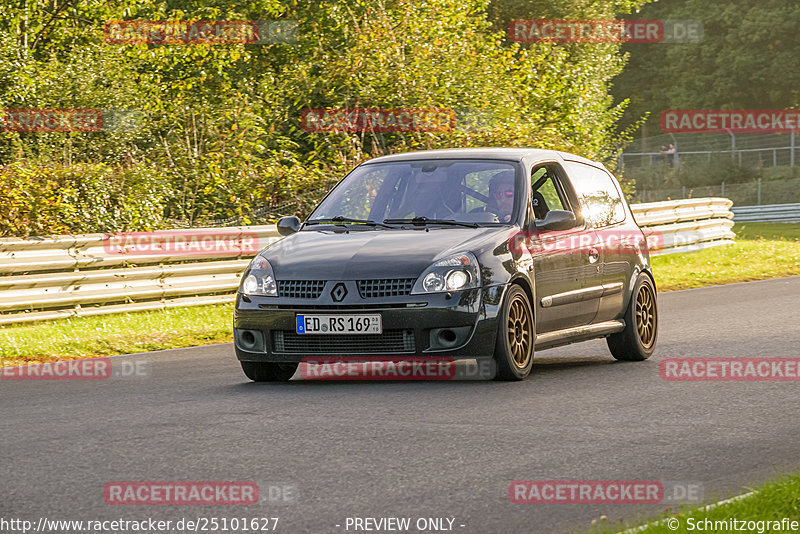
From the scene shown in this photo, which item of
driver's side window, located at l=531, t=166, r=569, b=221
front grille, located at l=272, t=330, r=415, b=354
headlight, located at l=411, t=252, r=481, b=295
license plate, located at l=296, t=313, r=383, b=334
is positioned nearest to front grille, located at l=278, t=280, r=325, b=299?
license plate, located at l=296, t=313, r=383, b=334

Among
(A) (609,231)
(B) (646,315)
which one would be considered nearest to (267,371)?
(A) (609,231)

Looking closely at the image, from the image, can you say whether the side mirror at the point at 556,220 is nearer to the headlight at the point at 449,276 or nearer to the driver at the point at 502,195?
the driver at the point at 502,195

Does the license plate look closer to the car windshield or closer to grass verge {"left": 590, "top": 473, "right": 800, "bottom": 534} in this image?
the car windshield

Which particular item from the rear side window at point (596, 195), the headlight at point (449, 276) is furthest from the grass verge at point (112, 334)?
the headlight at point (449, 276)

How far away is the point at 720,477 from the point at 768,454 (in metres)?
0.72

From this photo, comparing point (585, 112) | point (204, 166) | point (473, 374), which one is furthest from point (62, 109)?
point (473, 374)

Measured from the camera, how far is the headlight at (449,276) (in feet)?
29.3

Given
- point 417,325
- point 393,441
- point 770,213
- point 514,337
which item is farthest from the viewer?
point 770,213

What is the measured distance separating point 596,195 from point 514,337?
86.7 inches

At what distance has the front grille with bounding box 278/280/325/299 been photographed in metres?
9.03

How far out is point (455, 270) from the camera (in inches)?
353

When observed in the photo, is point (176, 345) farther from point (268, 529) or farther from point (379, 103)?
point (379, 103)

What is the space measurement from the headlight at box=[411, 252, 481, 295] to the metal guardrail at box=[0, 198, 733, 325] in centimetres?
682

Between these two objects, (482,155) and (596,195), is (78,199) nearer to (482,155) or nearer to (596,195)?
(482,155)
